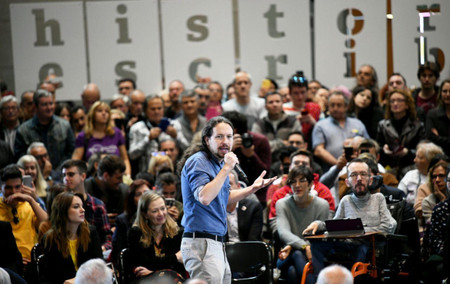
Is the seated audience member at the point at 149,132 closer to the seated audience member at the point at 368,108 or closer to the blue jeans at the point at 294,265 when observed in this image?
the seated audience member at the point at 368,108

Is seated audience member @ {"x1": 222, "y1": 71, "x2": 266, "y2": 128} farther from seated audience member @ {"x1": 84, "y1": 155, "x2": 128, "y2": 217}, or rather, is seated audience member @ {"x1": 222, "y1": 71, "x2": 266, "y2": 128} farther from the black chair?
the black chair

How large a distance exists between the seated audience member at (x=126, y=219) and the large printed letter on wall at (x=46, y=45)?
10.8 feet

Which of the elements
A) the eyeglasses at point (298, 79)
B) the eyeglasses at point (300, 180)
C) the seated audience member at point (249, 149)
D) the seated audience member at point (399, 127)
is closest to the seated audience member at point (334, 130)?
the seated audience member at point (399, 127)

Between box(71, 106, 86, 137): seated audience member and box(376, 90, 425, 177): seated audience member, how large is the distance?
3582mm

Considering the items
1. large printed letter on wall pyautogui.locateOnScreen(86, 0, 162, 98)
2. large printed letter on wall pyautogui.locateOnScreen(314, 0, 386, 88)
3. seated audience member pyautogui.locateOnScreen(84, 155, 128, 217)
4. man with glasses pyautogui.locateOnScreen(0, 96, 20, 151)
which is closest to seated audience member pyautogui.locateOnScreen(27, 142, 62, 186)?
seated audience member pyautogui.locateOnScreen(84, 155, 128, 217)

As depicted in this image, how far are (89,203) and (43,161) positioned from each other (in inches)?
53.6

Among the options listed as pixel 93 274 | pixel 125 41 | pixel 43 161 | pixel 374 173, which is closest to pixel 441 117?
pixel 374 173

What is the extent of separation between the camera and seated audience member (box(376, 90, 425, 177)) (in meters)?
8.66

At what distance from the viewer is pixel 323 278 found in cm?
427

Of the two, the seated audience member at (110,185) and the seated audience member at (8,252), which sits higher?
the seated audience member at (110,185)

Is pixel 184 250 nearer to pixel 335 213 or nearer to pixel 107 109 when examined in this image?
pixel 335 213

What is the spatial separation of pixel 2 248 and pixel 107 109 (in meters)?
2.75

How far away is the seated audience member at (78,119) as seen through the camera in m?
9.73

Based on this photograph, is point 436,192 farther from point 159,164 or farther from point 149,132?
point 149,132
